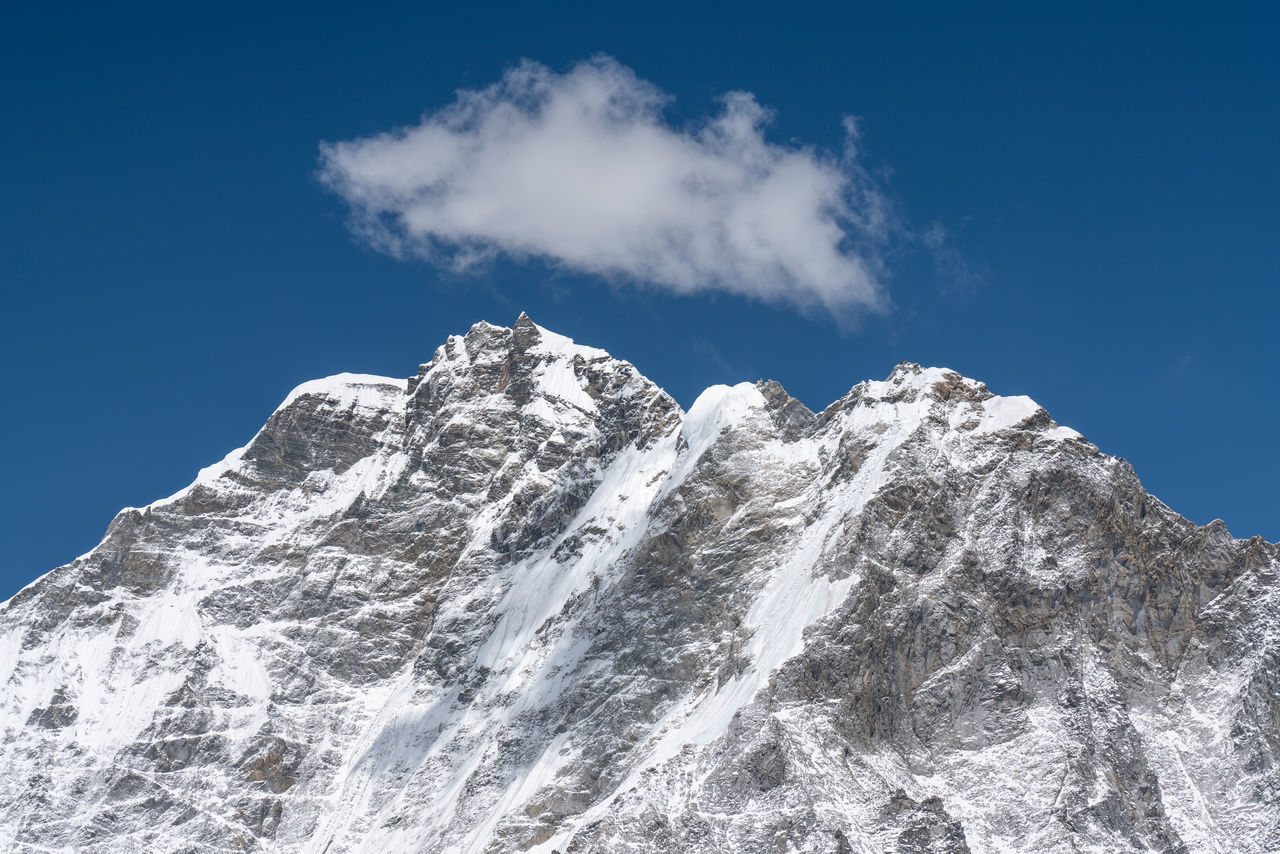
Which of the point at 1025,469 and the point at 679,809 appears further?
the point at 1025,469

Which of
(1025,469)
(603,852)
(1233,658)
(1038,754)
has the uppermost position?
(1025,469)

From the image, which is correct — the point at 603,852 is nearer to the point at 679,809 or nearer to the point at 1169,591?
the point at 679,809

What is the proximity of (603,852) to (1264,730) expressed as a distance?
180 ft

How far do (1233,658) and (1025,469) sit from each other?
24.9 m

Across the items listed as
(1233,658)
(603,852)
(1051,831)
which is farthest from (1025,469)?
(603,852)

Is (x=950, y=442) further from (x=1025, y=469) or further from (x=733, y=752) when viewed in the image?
(x=733, y=752)

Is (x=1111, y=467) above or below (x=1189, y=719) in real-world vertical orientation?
above

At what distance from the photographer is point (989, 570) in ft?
591

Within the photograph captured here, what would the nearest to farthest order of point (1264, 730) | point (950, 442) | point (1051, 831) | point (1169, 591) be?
1. point (1051, 831)
2. point (1264, 730)
3. point (1169, 591)
4. point (950, 442)

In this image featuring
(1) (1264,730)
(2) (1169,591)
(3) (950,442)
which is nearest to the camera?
(1) (1264,730)

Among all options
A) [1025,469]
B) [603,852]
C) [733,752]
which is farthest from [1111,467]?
[603,852]

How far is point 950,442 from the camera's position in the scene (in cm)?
19525

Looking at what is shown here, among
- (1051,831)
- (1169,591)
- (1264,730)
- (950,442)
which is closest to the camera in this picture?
(1051,831)

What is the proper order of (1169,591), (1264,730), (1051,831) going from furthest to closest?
(1169,591) → (1264,730) → (1051,831)
